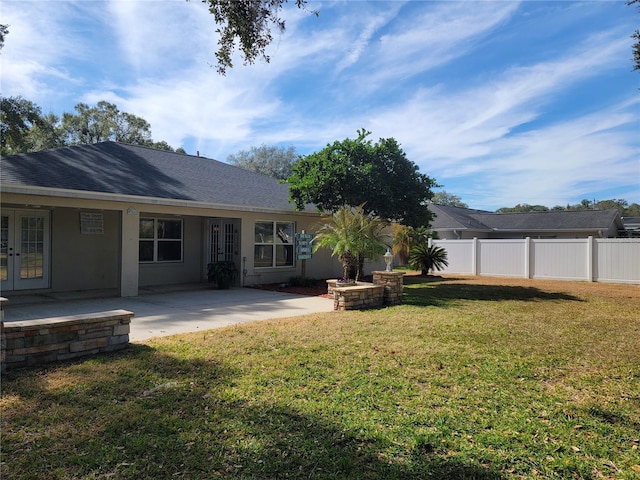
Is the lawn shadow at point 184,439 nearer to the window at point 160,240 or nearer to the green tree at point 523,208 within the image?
the window at point 160,240

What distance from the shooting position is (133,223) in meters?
10.8

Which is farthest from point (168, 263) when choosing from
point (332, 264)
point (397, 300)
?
point (397, 300)

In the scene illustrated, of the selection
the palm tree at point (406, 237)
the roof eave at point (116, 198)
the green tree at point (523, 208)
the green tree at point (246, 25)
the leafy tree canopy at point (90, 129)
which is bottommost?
the palm tree at point (406, 237)

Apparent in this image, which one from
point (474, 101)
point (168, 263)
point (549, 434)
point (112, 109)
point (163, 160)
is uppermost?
point (112, 109)

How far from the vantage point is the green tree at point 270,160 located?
56.1 m

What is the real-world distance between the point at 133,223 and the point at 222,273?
9.78 feet

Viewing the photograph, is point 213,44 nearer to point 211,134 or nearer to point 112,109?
point 211,134

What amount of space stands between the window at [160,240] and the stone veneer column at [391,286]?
7220 mm

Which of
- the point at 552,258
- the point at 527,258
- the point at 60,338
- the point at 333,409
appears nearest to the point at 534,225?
the point at 527,258

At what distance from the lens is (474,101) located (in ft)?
47.6

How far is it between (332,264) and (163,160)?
24.4 feet

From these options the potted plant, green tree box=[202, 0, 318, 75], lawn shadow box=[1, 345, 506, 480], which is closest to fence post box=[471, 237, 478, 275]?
the potted plant

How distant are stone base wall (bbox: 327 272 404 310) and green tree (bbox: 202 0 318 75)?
5.06 meters

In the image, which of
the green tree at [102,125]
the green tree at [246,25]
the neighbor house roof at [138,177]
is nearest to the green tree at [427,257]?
the neighbor house roof at [138,177]
